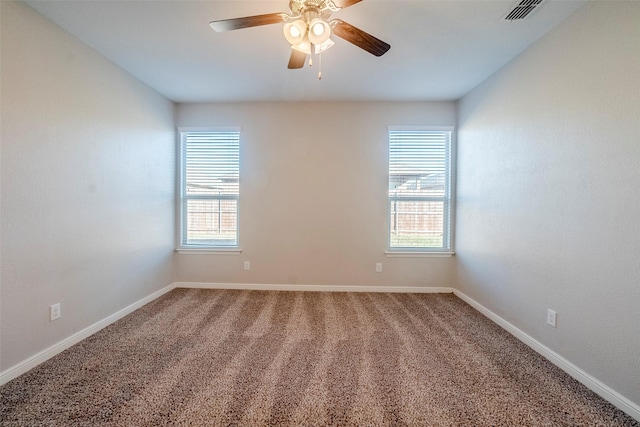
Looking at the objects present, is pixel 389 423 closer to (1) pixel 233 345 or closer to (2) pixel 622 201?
(1) pixel 233 345

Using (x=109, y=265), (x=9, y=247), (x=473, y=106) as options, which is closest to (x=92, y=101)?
(x=9, y=247)

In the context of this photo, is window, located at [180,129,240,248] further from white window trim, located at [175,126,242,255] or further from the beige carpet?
the beige carpet

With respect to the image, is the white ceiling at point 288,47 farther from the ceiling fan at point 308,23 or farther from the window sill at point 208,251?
the window sill at point 208,251

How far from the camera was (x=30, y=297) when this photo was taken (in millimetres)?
1782

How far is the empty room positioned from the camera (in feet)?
4.97

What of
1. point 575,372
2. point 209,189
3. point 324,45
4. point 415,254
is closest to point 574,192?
point 575,372

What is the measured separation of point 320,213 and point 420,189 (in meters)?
1.41

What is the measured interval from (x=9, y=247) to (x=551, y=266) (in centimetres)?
390

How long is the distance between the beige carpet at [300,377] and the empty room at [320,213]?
17 millimetres

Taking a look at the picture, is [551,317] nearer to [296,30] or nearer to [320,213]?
[320,213]

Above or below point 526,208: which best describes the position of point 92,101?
above

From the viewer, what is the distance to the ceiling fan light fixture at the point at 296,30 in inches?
56.1

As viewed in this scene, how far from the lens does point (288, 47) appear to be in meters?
2.18

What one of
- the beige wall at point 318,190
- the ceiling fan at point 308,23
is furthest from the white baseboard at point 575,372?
the ceiling fan at point 308,23
